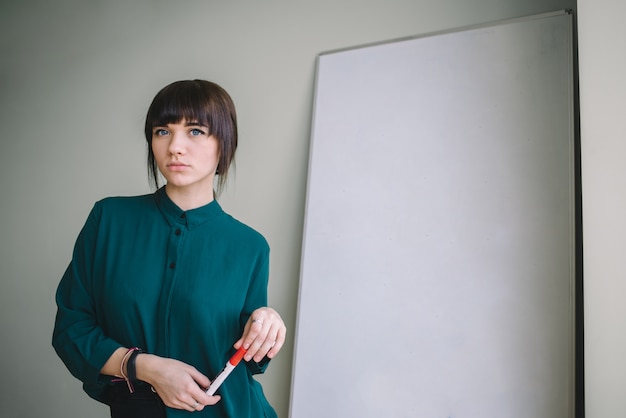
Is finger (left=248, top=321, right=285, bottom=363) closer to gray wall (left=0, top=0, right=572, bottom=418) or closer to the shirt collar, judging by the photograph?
the shirt collar

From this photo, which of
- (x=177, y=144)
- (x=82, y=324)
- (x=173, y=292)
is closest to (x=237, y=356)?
(x=173, y=292)

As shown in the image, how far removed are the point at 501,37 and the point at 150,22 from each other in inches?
71.5

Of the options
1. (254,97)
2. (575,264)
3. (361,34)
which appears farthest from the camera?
(254,97)

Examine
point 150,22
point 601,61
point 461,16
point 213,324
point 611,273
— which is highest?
point 150,22

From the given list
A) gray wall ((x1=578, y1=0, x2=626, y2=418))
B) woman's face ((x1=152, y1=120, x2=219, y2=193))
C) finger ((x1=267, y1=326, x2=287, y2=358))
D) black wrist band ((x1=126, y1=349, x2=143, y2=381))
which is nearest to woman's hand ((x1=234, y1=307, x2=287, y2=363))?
finger ((x1=267, y1=326, x2=287, y2=358))

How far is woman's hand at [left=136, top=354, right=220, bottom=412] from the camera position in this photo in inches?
32.5

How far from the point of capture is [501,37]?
1.86 m

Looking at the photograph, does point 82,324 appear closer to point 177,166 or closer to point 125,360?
point 125,360

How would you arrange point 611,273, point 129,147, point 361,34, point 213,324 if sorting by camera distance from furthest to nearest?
point 129,147 < point 361,34 < point 611,273 < point 213,324

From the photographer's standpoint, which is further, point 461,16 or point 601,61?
point 461,16

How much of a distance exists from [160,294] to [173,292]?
0.02m

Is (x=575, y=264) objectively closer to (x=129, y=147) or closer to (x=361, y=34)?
(x=361, y=34)

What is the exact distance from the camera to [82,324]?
0.88m

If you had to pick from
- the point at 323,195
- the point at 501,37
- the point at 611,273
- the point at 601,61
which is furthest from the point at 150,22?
the point at 611,273
